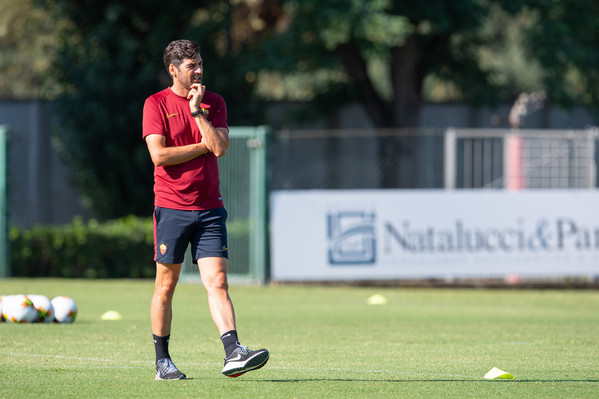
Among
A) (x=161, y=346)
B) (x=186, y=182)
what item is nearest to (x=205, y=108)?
(x=186, y=182)

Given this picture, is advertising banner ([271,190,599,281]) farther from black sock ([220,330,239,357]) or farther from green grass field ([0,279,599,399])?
black sock ([220,330,239,357])

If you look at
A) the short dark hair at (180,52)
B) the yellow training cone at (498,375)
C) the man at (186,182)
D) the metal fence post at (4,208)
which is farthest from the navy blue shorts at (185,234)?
the metal fence post at (4,208)

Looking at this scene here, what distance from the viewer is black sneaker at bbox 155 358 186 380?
6547mm

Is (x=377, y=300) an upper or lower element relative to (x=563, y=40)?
lower

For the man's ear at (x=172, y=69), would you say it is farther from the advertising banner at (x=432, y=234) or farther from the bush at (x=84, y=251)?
the bush at (x=84, y=251)

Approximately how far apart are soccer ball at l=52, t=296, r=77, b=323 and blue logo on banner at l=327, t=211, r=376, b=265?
6.30m

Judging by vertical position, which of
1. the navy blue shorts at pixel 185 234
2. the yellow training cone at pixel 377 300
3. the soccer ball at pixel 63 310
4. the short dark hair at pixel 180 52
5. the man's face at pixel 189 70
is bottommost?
the yellow training cone at pixel 377 300

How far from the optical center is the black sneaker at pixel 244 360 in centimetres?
603

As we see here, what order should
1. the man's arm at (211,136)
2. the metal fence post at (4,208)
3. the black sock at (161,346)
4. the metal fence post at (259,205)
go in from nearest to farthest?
the man's arm at (211,136) → the black sock at (161,346) → the metal fence post at (259,205) → the metal fence post at (4,208)

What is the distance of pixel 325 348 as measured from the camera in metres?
8.65

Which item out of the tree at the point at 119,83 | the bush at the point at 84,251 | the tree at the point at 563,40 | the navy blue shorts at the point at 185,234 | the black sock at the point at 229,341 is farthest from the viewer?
the tree at the point at 563,40

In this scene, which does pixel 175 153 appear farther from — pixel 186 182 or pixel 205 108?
pixel 205 108

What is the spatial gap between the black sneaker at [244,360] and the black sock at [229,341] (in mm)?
34

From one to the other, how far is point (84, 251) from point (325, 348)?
1011 cm
